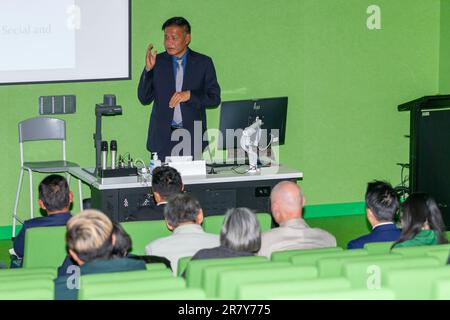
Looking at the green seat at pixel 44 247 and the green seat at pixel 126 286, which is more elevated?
the green seat at pixel 126 286

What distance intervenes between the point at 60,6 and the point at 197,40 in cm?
137

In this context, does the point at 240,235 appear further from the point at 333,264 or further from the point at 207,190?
the point at 207,190

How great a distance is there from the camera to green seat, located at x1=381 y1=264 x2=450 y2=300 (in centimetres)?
384

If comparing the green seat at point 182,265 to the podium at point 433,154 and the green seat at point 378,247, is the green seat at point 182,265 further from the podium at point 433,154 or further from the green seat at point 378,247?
the podium at point 433,154

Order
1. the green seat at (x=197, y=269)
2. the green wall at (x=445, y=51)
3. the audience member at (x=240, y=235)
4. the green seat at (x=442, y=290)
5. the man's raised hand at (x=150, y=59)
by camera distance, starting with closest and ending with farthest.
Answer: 1. the green seat at (x=442, y=290)
2. the green seat at (x=197, y=269)
3. the audience member at (x=240, y=235)
4. the man's raised hand at (x=150, y=59)
5. the green wall at (x=445, y=51)

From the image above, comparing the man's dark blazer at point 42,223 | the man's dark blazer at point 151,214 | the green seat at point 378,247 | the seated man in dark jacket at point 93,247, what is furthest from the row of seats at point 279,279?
the man's dark blazer at point 151,214

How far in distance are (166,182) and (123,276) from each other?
2437 mm

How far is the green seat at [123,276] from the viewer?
3773 mm

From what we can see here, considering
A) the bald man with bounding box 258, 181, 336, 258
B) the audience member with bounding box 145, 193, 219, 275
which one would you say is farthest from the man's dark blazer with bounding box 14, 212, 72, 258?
the bald man with bounding box 258, 181, 336, 258

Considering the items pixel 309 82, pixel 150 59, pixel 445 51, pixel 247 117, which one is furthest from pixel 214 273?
pixel 445 51

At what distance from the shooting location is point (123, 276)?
152 inches

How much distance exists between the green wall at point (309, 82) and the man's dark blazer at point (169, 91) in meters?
0.41

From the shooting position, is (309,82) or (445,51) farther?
(445,51)

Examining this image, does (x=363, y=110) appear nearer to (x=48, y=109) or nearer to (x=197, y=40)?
(x=197, y=40)
